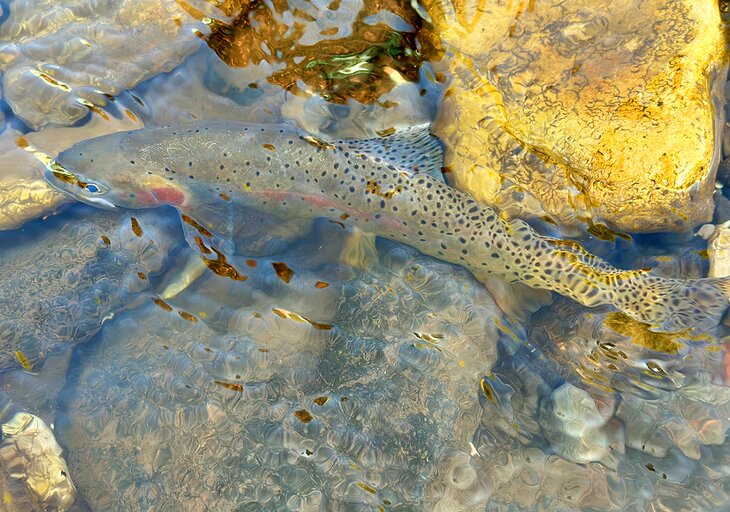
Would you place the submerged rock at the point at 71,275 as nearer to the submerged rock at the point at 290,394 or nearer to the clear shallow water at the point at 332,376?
the clear shallow water at the point at 332,376

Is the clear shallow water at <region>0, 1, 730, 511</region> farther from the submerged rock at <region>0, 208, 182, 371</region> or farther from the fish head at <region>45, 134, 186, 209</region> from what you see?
the fish head at <region>45, 134, 186, 209</region>

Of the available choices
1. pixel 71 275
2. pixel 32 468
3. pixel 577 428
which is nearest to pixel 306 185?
pixel 71 275

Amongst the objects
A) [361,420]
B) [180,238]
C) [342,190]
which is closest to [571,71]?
[342,190]

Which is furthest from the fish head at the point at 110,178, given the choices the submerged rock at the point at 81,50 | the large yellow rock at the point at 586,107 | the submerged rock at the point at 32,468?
the large yellow rock at the point at 586,107

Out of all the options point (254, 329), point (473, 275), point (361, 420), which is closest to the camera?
point (361, 420)

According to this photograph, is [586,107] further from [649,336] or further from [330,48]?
[330,48]

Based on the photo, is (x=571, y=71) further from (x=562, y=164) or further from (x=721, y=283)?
→ (x=721, y=283)
